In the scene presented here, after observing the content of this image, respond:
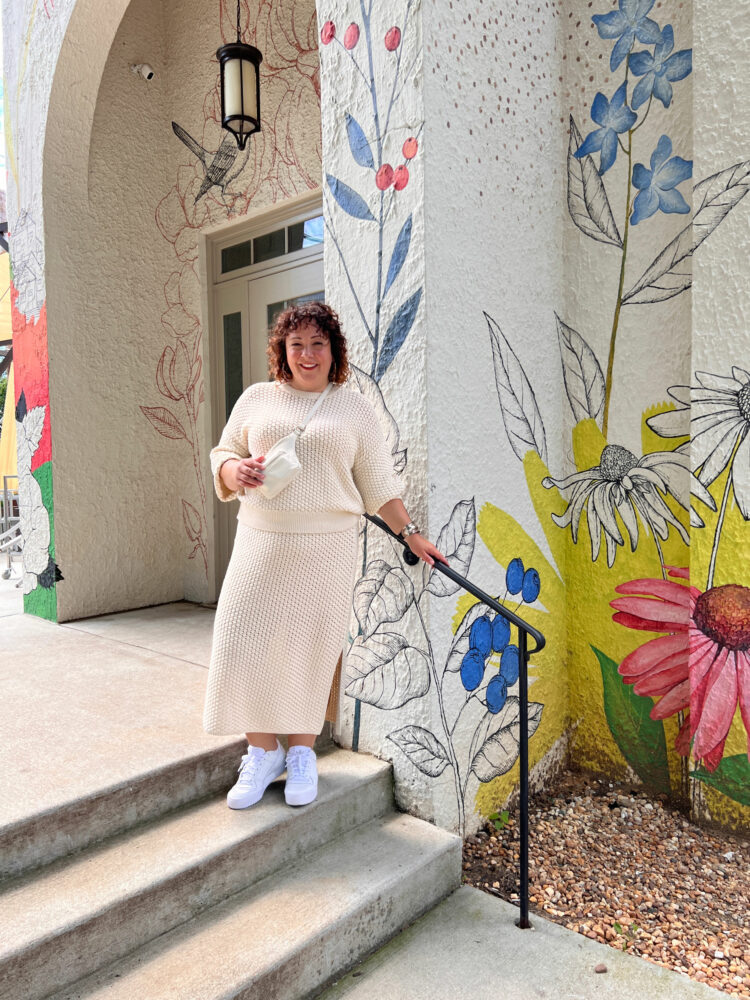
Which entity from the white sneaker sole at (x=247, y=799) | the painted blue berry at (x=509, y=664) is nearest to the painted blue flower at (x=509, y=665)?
the painted blue berry at (x=509, y=664)

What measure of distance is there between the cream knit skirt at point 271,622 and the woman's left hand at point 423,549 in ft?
0.79

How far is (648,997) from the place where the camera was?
6.09 ft

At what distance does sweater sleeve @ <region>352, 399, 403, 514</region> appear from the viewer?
2.19 metres

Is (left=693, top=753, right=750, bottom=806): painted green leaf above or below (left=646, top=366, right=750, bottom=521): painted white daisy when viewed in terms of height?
below

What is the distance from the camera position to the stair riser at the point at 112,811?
1815mm

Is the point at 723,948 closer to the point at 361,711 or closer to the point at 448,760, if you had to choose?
the point at 448,760

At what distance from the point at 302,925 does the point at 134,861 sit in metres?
0.47

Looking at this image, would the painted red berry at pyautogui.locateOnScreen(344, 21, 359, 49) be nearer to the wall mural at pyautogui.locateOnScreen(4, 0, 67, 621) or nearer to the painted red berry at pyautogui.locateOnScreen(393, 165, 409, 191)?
the painted red berry at pyautogui.locateOnScreen(393, 165, 409, 191)

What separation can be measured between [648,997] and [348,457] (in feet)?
5.36

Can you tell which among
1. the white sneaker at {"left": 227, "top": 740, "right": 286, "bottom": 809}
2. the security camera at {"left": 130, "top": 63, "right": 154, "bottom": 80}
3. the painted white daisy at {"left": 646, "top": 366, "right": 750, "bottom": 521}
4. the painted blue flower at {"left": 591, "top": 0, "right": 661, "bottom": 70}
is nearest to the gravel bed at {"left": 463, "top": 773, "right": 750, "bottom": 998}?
the white sneaker at {"left": 227, "top": 740, "right": 286, "bottom": 809}

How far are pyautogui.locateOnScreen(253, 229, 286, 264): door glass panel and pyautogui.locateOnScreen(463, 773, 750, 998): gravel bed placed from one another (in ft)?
10.4

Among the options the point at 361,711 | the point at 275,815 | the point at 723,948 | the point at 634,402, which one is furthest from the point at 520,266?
the point at 723,948

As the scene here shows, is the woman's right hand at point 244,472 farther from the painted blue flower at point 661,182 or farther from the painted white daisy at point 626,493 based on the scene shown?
the painted blue flower at point 661,182

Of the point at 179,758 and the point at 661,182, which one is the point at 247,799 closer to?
the point at 179,758
